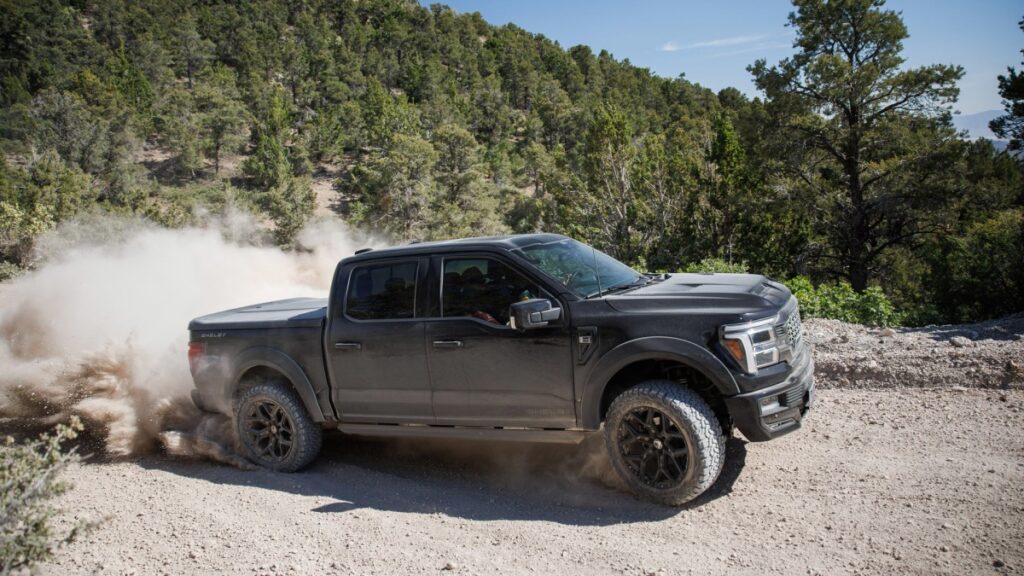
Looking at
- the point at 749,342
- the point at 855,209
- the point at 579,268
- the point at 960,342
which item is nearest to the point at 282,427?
the point at 579,268

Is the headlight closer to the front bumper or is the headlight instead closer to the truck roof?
the front bumper

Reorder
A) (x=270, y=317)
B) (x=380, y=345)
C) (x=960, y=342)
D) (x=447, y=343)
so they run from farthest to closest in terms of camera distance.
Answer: (x=960, y=342) → (x=270, y=317) → (x=380, y=345) → (x=447, y=343)

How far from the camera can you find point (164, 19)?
95562mm

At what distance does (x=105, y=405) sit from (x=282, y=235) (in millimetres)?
40651

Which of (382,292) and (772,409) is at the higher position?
(382,292)

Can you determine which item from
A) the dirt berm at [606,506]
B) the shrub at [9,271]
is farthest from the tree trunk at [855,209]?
the shrub at [9,271]

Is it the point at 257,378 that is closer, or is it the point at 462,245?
the point at 462,245

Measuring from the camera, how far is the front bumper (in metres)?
4.33

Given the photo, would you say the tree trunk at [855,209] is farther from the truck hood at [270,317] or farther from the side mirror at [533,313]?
the side mirror at [533,313]

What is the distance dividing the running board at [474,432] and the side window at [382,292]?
95 cm

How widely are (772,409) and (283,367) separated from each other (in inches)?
164

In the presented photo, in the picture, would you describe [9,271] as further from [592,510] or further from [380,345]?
[592,510]

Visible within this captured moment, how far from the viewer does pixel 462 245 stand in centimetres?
531

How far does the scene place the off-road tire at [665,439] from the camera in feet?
14.6
